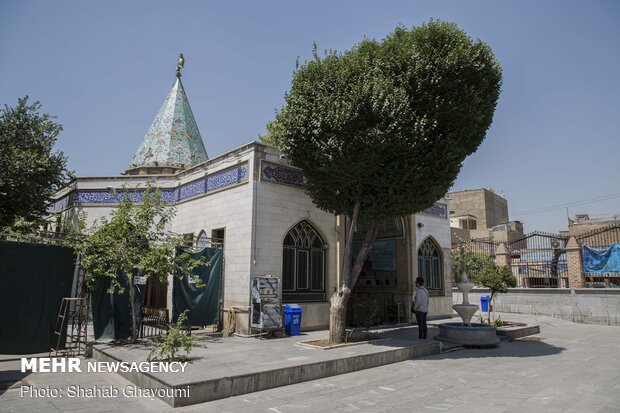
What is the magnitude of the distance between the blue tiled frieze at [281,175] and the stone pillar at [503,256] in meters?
12.5

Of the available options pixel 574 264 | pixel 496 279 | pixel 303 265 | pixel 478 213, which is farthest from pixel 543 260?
pixel 478 213

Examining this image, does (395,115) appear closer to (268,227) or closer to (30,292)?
(268,227)

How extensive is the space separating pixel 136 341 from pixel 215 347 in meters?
1.87

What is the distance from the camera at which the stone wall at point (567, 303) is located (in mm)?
15438

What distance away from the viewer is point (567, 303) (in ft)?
54.9

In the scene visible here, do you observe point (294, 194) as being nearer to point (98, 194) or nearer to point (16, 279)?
point (16, 279)

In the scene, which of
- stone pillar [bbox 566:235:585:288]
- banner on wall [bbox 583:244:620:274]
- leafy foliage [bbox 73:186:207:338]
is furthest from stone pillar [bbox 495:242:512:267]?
leafy foliage [bbox 73:186:207:338]

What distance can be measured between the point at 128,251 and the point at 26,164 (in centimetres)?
743

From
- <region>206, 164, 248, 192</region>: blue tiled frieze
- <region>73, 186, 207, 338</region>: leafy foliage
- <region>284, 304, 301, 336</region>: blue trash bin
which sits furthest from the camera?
<region>206, 164, 248, 192</region>: blue tiled frieze

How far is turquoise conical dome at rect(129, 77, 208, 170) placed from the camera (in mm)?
17133

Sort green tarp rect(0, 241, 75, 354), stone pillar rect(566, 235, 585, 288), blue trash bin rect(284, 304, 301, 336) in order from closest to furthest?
green tarp rect(0, 241, 75, 354) → blue trash bin rect(284, 304, 301, 336) → stone pillar rect(566, 235, 585, 288)

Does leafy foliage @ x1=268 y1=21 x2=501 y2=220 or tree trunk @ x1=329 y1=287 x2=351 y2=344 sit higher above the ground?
leafy foliage @ x1=268 y1=21 x2=501 y2=220

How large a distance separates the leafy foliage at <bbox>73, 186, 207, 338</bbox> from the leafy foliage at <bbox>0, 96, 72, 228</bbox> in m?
5.80

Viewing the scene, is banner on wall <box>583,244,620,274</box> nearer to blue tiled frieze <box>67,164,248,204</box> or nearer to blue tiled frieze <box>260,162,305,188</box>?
blue tiled frieze <box>260,162,305,188</box>
